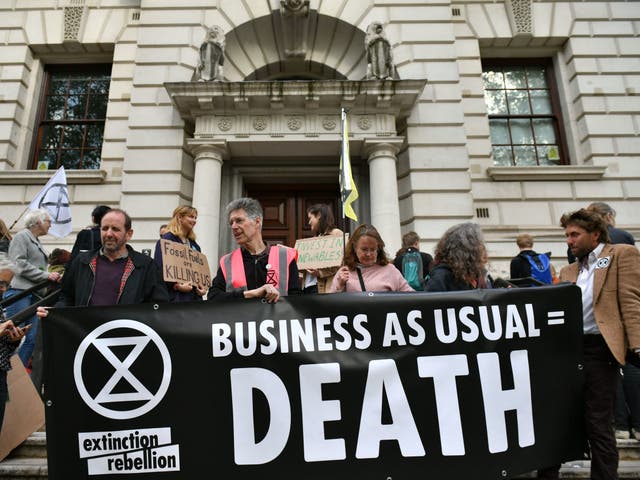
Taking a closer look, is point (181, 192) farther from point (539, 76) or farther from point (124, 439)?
point (539, 76)

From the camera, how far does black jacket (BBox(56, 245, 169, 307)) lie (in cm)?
326

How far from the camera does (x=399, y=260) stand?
6.41 metres

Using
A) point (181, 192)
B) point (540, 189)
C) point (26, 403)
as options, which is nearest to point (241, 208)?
point (26, 403)

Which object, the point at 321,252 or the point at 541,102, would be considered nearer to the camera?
the point at 321,252

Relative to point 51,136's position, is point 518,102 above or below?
above

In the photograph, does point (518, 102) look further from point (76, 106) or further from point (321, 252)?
point (76, 106)

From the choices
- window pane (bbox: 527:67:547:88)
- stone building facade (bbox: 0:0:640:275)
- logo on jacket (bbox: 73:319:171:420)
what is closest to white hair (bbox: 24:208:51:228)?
stone building facade (bbox: 0:0:640:275)

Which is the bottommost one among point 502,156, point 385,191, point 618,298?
point 618,298

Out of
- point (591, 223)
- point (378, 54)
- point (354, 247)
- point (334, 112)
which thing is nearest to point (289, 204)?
point (334, 112)

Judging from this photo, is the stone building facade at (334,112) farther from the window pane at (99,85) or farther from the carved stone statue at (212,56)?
the carved stone statue at (212,56)

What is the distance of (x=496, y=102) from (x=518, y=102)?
628mm

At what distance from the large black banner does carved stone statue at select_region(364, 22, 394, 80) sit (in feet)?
25.5

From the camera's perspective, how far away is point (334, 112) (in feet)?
31.7

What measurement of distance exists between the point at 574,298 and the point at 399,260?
3.34 meters
